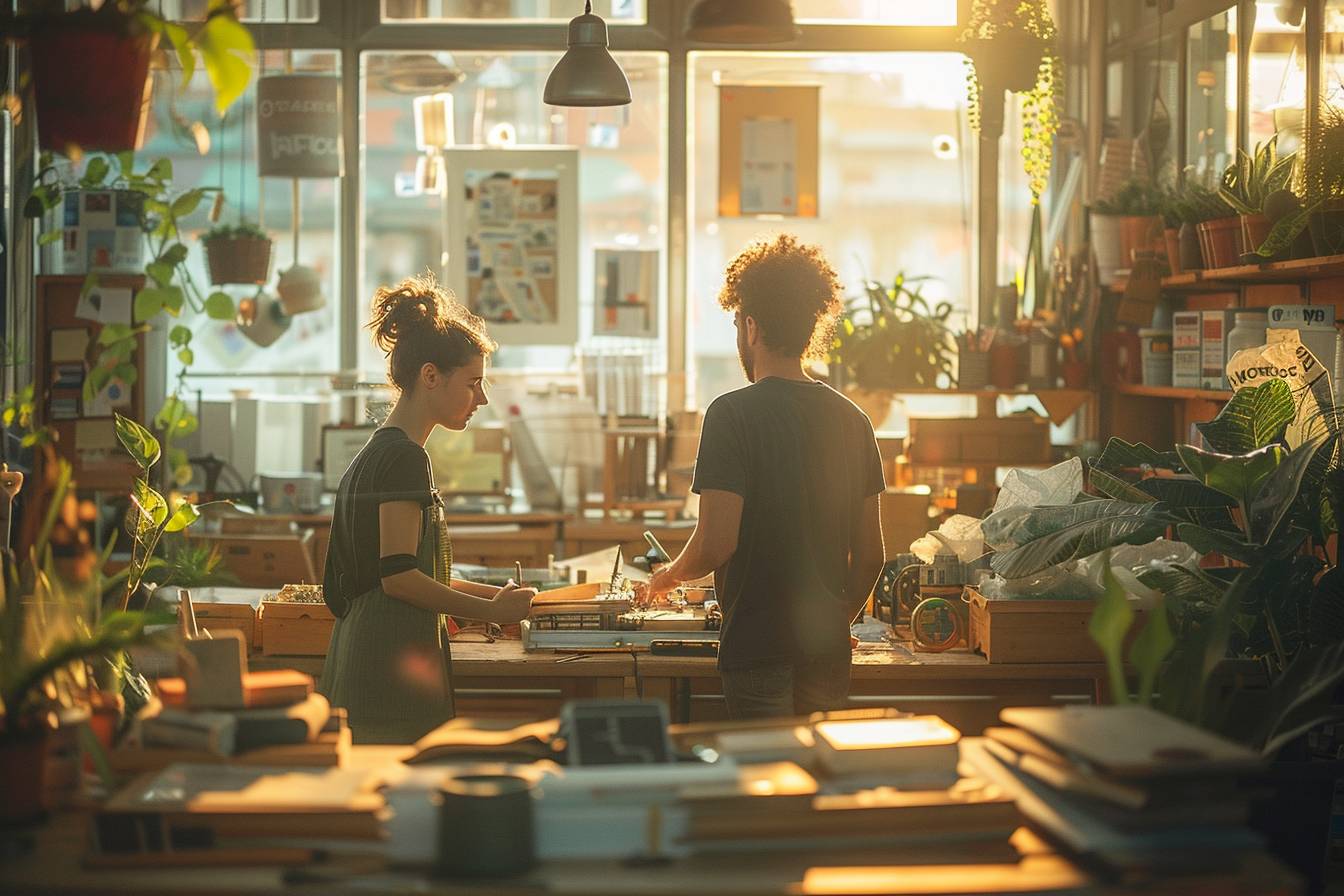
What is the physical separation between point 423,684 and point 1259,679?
178cm

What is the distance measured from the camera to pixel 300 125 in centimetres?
571

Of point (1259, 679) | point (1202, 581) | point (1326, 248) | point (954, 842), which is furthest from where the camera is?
point (1326, 248)

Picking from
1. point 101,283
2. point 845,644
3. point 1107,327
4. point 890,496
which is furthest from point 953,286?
point 845,644

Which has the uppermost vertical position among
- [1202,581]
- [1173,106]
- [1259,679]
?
[1173,106]

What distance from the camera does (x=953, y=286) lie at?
663 cm

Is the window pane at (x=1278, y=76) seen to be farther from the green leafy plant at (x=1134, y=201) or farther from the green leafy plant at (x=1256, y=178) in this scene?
the green leafy plant at (x=1134, y=201)

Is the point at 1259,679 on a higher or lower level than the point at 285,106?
lower

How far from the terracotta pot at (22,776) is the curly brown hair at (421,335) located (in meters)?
1.24

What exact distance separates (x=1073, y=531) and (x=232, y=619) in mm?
1967

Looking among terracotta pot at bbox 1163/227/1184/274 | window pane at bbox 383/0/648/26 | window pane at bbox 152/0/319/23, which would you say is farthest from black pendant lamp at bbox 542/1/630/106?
window pane at bbox 152/0/319/23

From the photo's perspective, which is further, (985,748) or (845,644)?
(845,644)

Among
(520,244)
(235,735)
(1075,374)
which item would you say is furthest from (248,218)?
(235,735)

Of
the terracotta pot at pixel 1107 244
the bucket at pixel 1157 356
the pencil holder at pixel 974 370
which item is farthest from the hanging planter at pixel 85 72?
the pencil holder at pixel 974 370

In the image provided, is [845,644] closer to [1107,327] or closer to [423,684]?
[423,684]
